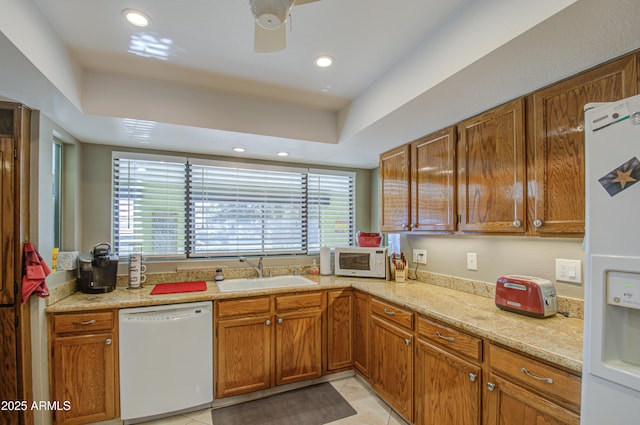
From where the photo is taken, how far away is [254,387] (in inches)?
96.5

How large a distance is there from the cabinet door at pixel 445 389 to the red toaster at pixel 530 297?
44 centimetres

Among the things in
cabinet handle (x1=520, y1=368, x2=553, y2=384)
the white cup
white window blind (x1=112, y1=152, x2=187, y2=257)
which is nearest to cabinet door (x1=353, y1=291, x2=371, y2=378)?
cabinet handle (x1=520, y1=368, x2=553, y2=384)

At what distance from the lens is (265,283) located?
304 cm

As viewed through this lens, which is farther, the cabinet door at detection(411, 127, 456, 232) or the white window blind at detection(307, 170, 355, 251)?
the white window blind at detection(307, 170, 355, 251)

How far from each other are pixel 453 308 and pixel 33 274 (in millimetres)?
2582

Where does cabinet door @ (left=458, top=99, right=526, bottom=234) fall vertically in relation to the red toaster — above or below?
above

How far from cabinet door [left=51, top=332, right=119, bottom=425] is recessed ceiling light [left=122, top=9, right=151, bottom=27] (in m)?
1.95

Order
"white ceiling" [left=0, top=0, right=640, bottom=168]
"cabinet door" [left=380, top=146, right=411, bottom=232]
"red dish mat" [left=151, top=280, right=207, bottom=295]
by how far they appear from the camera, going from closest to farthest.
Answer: "white ceiling" [left=0, top=0, right=640, bottom=168] < "red dish mat" [left=151, top=280, right=207, bottom=295] < "cabinet door" [left=380, top=146, right=411, bottom=232]

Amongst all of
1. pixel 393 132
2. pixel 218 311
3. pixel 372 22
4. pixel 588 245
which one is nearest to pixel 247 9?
pixel 372 22

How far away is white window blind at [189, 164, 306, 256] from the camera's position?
308 centimetres

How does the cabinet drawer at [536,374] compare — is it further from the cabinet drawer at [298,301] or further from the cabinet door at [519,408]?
the cabinet drawer at [298,301]

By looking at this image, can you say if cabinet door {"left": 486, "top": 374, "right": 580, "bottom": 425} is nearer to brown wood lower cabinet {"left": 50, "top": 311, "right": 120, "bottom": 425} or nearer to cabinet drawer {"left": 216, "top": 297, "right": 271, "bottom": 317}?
cabinet drawer {"left": 216, "top": 297, "right": 271, "bottom": 317}

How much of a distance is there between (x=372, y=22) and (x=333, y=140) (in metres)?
1.21

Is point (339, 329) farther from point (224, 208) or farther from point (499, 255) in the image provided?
point (224, 208)
